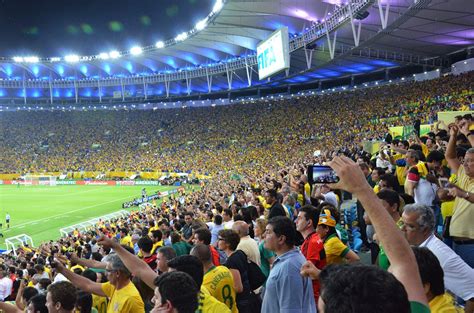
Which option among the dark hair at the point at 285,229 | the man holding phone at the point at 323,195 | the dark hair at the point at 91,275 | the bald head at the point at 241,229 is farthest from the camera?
the man holding phone at the point at 323,195

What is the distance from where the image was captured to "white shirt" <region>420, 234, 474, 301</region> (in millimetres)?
3268

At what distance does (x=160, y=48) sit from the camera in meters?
50.8

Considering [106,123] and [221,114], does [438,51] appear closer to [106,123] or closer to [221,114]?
[221,114]

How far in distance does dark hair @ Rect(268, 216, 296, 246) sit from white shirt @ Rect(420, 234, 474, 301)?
121 cm

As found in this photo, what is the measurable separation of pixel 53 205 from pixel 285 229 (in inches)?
1414

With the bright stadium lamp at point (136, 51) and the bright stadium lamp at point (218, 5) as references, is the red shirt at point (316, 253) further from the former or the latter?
the bright stadium lamp at point (136, 51)

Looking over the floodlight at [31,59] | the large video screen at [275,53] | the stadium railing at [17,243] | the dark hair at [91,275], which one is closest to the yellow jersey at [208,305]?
the dark hair at [91,275]

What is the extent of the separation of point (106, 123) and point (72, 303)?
70.5 m

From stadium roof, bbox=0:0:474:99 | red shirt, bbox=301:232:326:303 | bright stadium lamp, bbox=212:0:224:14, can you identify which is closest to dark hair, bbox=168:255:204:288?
red shirt, bbox=301:232:326:303

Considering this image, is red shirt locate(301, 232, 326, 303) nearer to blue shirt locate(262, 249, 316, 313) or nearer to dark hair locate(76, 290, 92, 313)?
blue shirt locate(262, 249, 316, 313)

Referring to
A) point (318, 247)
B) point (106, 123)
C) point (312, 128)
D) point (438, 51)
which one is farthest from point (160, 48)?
point (318, 247)

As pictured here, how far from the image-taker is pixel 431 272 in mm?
2570

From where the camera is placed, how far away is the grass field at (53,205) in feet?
89.9

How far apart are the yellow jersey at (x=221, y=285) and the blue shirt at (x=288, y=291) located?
26.8 inches
